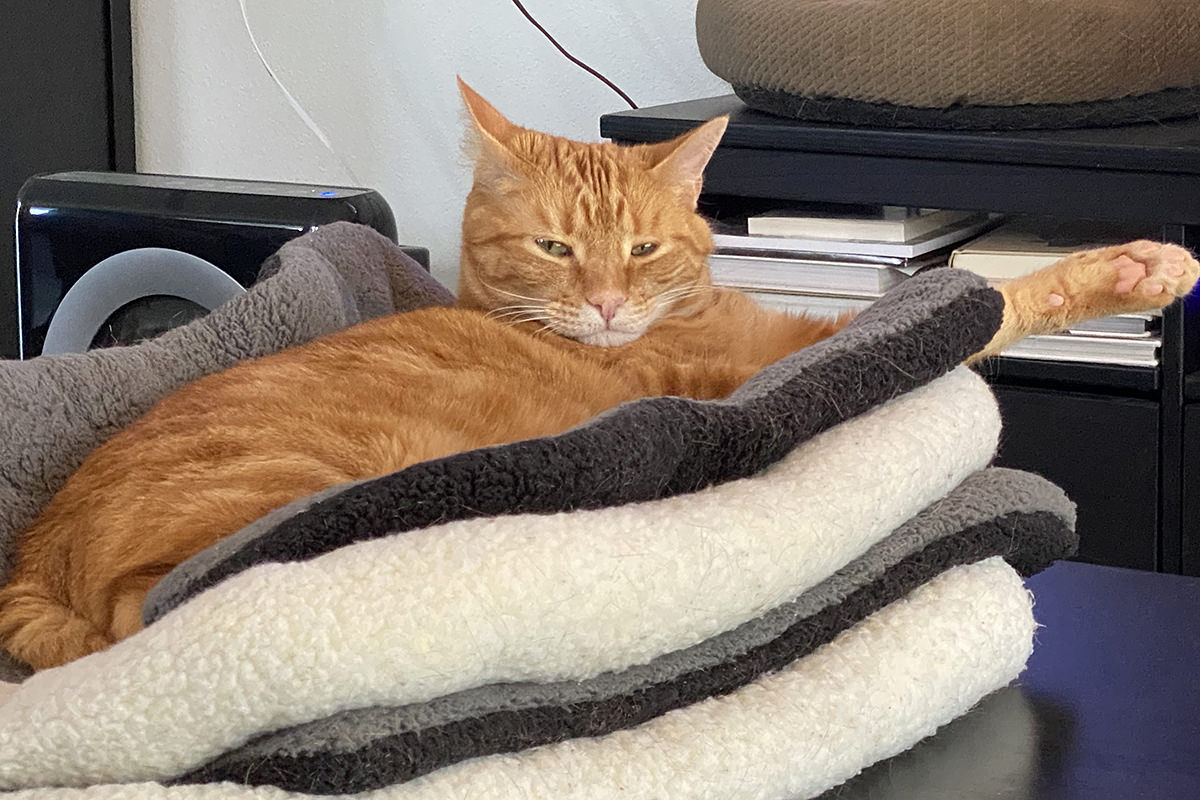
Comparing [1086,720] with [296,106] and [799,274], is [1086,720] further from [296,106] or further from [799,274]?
[296,106]

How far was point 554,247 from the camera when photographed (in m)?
1.21

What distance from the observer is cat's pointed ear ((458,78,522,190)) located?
1217 mm

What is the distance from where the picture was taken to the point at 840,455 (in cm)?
58

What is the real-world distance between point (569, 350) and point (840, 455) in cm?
57

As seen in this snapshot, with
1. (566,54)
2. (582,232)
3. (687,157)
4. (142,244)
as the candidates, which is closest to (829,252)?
(687,157)

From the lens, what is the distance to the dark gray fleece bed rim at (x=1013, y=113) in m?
1.58

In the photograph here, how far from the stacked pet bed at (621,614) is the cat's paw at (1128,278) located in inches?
8.2

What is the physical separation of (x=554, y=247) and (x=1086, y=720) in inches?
27.9

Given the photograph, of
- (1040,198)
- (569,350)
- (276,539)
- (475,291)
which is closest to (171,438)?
(276,539)

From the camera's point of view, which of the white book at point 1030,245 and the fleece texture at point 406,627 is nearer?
the fleece texture at point 406,627

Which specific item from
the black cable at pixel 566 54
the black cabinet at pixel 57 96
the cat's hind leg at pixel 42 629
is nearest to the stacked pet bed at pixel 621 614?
the cat's hind leg at pixel 42 629

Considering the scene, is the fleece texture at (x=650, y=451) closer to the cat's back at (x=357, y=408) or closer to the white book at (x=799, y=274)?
the cat's back at (x=357, y=408)

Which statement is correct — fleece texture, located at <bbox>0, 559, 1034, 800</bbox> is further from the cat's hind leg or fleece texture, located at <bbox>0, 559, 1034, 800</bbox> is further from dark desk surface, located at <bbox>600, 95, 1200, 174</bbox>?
dark desk surface, located at <bbox>600, 95, 1200, 174</bbox>

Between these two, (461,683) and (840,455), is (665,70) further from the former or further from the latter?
(461,683)
